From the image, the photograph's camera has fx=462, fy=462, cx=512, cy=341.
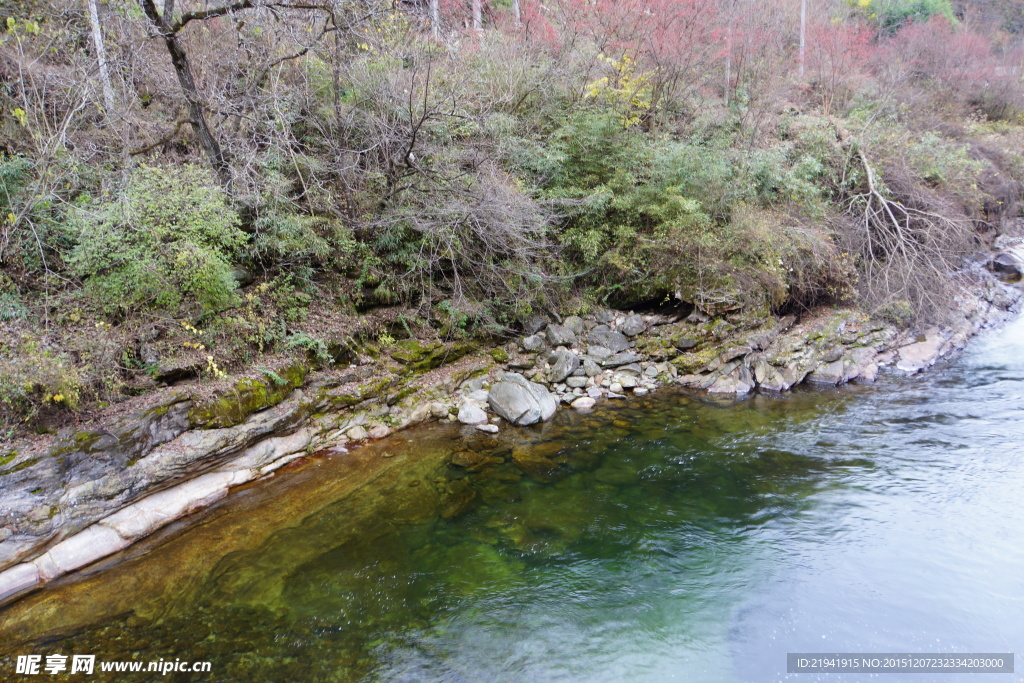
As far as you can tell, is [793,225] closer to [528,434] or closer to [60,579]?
[528,434]

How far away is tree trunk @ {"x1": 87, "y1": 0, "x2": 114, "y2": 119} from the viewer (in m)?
6.95

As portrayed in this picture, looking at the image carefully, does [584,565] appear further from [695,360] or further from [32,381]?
[32,381]

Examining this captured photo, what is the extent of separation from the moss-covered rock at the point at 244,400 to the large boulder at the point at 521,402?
120 inches

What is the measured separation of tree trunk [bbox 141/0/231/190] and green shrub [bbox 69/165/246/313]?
3.26 feet

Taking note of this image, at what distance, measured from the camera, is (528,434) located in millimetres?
7266

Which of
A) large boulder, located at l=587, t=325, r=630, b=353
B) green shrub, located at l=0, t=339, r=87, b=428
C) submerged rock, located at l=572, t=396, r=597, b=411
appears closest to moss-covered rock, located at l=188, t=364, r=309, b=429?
green shrub, located at l=0, t=339, r=87, b=428

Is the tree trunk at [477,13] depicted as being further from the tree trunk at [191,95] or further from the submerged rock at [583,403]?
the submerged rock at [583,403]

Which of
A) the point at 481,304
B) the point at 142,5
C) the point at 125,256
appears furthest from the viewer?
the point at 481,304

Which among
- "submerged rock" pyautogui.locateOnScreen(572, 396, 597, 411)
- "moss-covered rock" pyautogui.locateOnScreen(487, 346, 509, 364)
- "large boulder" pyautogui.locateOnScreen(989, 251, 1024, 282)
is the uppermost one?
"moss-covered rock" pyautogui.locateOnScreen(487, 346, 509, 364)

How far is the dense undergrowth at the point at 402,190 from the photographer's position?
19.6ft

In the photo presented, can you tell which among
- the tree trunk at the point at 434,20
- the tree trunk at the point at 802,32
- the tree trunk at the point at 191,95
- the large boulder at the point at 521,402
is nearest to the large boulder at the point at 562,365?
the large boulder at the point at 521,402

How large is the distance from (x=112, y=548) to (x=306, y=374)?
9.76 feet

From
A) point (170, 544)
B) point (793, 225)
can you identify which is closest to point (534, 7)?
Result: point (793, 225)

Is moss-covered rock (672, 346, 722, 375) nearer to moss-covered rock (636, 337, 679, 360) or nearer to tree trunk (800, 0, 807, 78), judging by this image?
moss-covered rock (636, 337, 679, 360)
